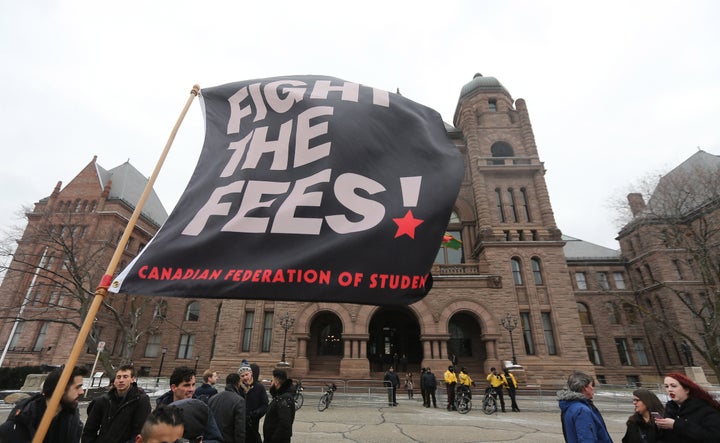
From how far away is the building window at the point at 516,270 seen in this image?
2555cm

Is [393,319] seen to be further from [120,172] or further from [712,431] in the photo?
[120,172]

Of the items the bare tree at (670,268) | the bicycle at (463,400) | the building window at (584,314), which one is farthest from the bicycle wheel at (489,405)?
the building window at (584,314)

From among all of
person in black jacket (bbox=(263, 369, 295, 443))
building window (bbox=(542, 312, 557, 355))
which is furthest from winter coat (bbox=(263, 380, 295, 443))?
building window (bbox=(542, 312, 557, 355))

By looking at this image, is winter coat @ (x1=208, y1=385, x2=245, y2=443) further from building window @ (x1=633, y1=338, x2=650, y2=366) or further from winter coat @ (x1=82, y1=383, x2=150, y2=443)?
building window @ (x1=633, y1=338, x2=650, y2=366)

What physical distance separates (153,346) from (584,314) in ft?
153

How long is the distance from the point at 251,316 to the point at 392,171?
2441 centimetres

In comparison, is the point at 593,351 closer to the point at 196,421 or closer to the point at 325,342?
the point at 325,342

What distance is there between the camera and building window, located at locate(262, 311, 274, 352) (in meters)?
24.0

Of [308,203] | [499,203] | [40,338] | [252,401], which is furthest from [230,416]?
[40,338]

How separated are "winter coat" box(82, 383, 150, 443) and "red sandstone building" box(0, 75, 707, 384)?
1876 centimetres

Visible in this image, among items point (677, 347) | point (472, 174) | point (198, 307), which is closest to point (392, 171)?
point (472, 174)

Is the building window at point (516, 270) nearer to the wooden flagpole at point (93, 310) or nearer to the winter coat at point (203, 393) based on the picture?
the winter coat at point (203, 393)

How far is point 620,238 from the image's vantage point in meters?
42.0

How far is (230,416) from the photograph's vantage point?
13.9 ft
